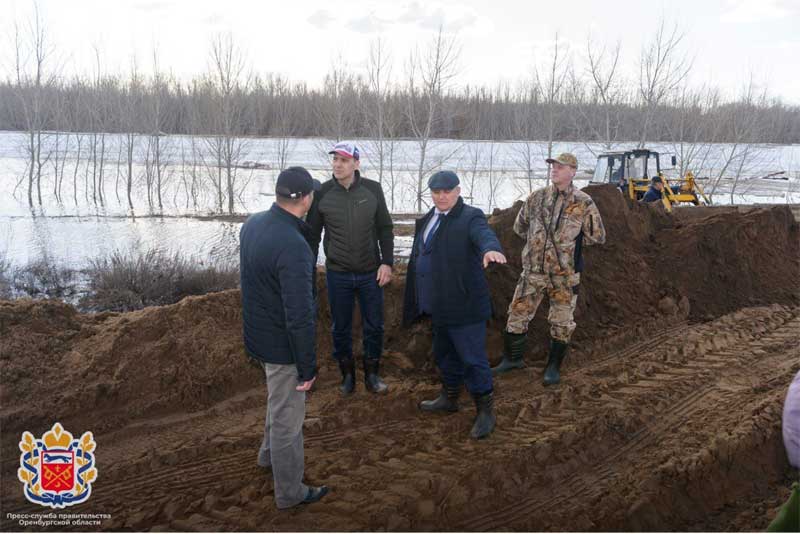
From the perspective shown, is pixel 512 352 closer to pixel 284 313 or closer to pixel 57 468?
pixel 284 313

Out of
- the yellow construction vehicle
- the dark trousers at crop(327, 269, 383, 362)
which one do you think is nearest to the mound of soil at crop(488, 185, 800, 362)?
the dark trousers at crop(327, 269, 383, 362)

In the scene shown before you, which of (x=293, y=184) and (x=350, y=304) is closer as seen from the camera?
(x=293, y=184)

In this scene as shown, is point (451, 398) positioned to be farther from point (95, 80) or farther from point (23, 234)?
point (95, 80)

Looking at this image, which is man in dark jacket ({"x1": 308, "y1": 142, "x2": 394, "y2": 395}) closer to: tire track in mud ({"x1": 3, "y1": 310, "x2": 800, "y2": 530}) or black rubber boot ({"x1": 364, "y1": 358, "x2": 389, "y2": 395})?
black rubber boot ({"x1": 364, "y1": 358, "x2": 389, "y2": 395})

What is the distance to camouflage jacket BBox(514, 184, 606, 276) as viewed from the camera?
4.70m

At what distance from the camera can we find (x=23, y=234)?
15.0 meters

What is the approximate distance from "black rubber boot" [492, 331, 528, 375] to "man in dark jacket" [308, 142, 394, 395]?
51.5 inches

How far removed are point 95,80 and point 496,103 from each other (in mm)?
24243

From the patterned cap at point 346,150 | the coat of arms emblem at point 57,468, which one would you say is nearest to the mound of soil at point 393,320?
the coat of arms emblem at point 57,468

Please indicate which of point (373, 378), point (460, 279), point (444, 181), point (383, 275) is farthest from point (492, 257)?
point (373, 378)

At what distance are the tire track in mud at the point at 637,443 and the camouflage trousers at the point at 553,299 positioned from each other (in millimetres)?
825

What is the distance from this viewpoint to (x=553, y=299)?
16.0 ft

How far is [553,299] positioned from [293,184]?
2815 millimetres

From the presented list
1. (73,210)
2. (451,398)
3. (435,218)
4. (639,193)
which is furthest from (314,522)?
(73,210)
